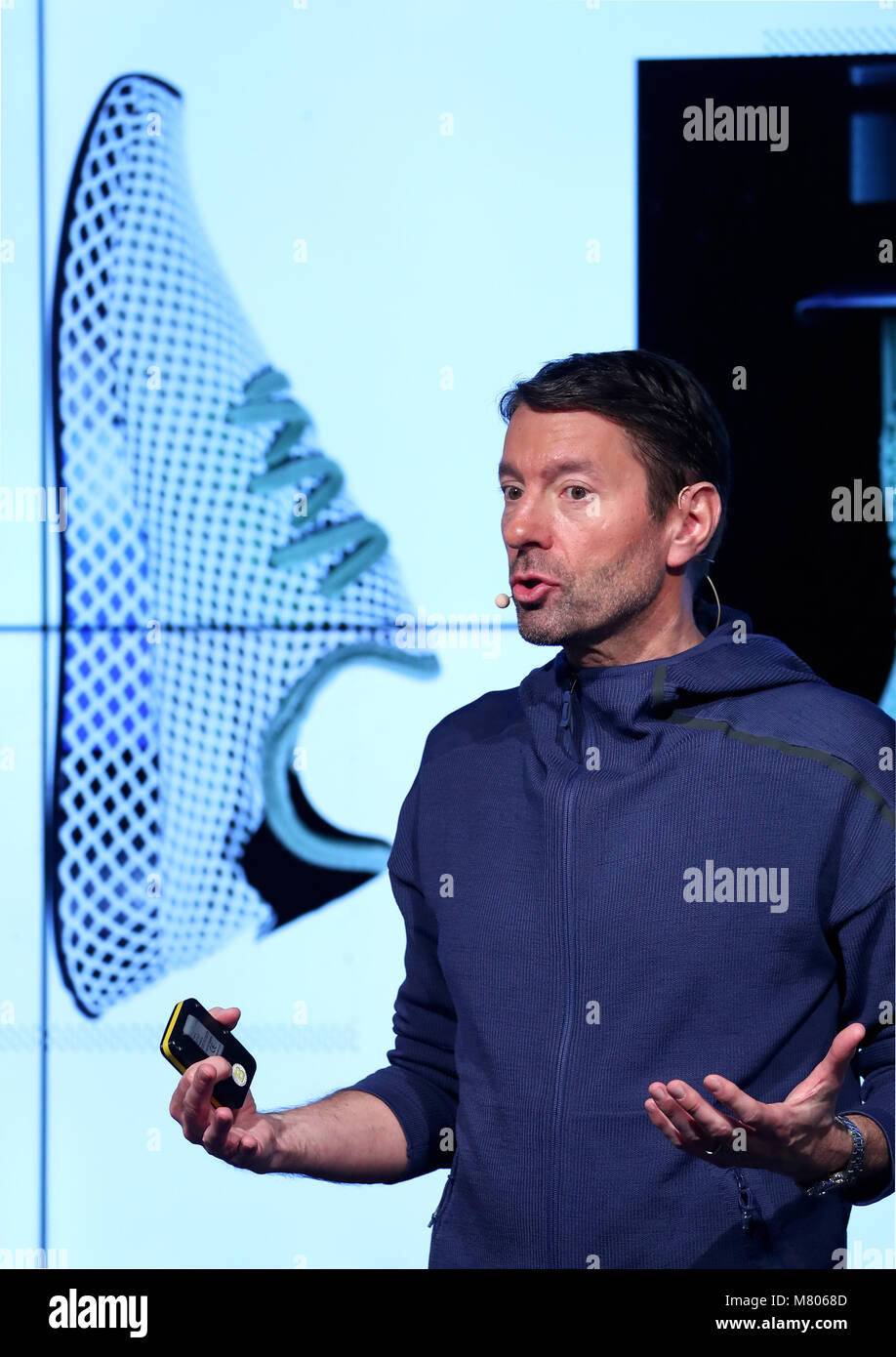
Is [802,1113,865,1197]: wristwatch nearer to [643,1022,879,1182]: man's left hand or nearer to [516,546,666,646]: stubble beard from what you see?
[643,1022,879,1182]: man's left hand

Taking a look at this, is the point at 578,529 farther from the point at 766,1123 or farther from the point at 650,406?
the point at 766,1123

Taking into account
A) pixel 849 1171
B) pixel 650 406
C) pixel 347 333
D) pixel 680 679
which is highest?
pixel 347 333

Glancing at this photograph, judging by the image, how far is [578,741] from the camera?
1446 millimetres

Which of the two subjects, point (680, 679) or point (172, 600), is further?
point (172, 600)

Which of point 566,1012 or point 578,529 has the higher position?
point 578,529

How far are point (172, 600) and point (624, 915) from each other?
1.09 meters

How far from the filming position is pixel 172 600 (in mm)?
2152

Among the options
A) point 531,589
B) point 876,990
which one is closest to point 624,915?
Answer: point 876,990

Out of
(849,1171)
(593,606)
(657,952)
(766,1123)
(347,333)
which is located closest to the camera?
(766,1123)

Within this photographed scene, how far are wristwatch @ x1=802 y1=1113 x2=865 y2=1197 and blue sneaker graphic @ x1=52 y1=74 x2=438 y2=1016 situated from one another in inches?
40.8

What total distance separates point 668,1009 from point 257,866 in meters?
1.00

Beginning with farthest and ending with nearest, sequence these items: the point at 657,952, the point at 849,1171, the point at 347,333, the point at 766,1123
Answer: the point at 347,333, the point at 657,952, the point at 849,1171, the point at 766,1123

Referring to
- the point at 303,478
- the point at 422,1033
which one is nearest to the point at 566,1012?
the point at 422,1033

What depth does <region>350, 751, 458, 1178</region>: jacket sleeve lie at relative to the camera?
147 centimetres
